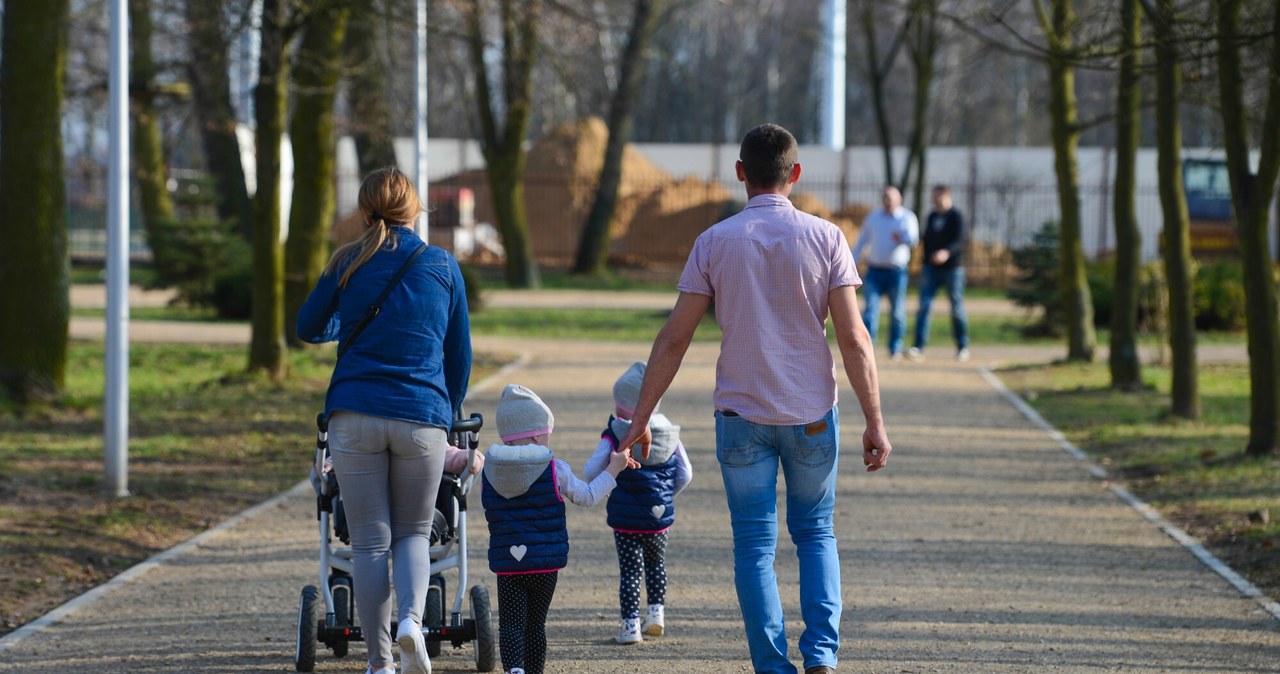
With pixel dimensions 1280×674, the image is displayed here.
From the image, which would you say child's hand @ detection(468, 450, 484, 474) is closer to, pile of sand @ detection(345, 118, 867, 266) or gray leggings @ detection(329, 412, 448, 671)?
gray leggings @ detection(329, 412, 448, 671)

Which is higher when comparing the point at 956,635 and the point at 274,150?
the point at 274,150

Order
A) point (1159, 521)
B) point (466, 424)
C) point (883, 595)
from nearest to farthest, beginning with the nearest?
point (466, 424), point (883, 595), point (1159, 521)

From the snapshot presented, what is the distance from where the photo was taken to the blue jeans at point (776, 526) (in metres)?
5.12

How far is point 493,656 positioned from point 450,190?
36349mm

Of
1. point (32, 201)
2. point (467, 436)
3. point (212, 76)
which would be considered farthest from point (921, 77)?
point (467, 436)

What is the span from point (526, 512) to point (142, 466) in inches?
238

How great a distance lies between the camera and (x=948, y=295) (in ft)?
57.3

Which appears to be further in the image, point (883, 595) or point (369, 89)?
point (369, 89)

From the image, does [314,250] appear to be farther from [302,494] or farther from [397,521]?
[397,521]

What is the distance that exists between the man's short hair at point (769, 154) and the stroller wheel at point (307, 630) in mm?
2116

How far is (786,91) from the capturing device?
73.6m

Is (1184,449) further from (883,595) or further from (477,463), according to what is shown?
(477,463)

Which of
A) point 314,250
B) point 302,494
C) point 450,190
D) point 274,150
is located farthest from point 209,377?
point 450,190

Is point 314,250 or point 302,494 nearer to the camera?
point 302,494
